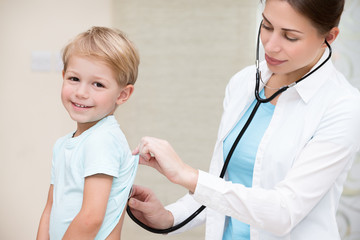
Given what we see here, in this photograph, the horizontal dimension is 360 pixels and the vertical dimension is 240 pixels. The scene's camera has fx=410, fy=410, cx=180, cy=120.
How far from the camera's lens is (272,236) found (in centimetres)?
120

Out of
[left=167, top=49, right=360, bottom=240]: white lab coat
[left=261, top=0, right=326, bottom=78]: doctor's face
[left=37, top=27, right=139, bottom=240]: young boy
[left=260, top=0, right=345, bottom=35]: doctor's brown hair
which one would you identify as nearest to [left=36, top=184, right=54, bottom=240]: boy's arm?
[left=37, top=27, right=139, bottom=240]: young boy

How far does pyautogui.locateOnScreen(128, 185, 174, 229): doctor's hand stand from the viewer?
128 centimetres

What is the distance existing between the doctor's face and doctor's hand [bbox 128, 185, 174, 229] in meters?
0.56

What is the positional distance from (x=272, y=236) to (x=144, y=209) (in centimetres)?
40

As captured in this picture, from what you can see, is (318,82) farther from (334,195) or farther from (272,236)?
(272,236)

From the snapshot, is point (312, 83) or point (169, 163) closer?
point (169, 163)

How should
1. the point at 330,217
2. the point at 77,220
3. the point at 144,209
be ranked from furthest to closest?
the point at 144,209 → the point at 330,217 → the point at 77,220

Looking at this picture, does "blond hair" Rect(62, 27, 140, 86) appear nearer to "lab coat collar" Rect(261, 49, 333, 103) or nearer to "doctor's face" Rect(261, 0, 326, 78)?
"doctor's face" Rect(261, 0, 326, 78)

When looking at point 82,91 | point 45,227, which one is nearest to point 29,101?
point 45,227

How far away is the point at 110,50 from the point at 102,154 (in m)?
0.28

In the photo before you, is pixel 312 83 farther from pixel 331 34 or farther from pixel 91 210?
pixel 91 210

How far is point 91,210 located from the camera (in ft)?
3.36

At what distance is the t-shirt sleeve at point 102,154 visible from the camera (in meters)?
1.03

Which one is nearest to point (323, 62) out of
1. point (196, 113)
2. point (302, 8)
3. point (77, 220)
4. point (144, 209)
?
point (302, 8)
